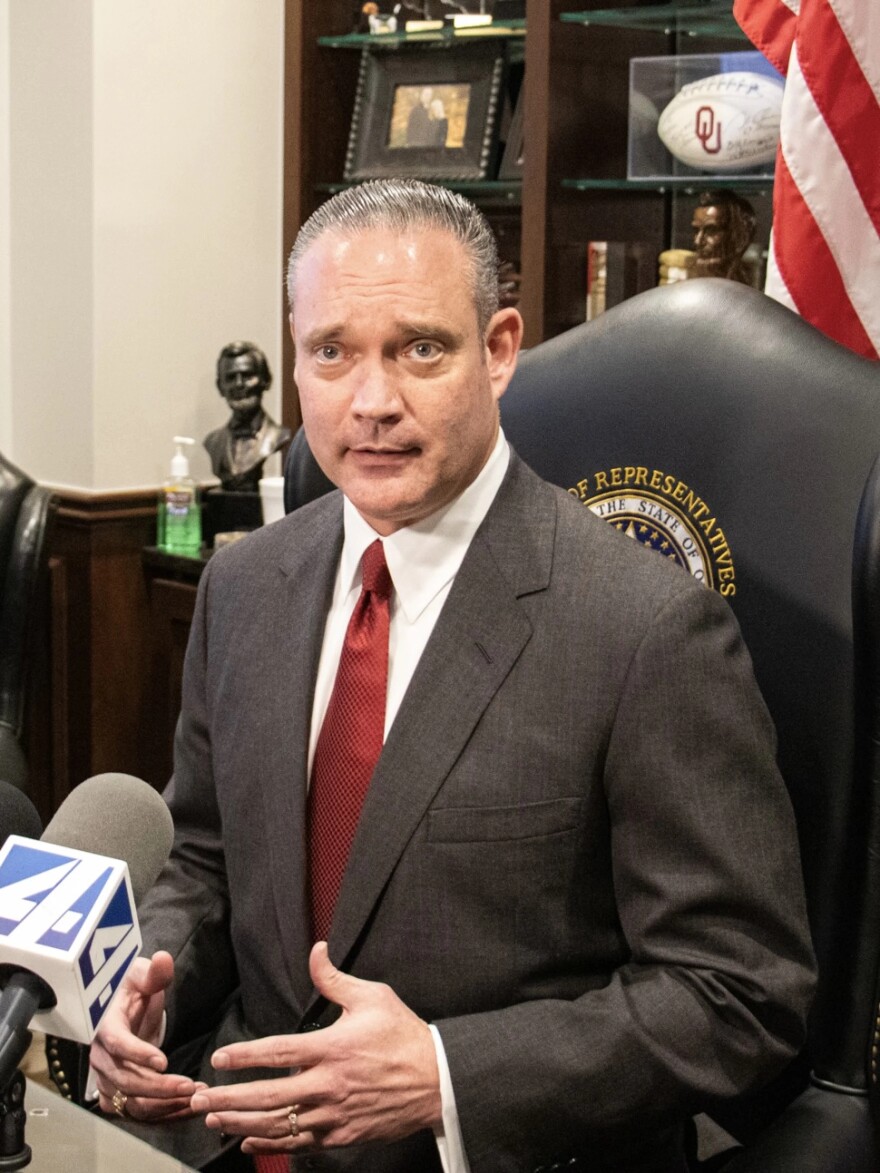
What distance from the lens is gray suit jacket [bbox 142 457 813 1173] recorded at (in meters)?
1.38

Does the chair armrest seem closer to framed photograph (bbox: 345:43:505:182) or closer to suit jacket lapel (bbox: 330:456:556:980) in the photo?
suit jacket lapel (bbox: 330:456:556:980)

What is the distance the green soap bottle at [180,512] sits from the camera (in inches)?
152

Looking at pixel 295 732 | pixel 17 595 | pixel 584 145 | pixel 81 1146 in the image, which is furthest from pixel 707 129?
pixel 81 1146

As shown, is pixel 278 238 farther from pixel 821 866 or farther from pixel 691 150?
pixel 821 866

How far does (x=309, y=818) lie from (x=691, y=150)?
→ 82.0 inches

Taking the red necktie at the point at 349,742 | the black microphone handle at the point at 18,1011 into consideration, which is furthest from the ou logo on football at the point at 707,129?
the black microphone handle at the point at 18,1011

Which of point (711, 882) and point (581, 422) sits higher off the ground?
point (581, 422)

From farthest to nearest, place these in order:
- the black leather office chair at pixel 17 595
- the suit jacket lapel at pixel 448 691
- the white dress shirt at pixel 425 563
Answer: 1. the black leather office chair at pixel 17 595
2. the white dress shirt at pixel 425 563
3. the suit jacket lapel at pixel 448 691

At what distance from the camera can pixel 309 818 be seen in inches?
62.1

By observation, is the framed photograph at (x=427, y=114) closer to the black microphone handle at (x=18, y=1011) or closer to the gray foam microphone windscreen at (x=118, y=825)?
the gray foam microphone windscreen at (x=118, y=825)

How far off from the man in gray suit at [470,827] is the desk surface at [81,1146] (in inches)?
2.3

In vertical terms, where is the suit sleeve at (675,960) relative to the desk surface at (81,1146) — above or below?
above

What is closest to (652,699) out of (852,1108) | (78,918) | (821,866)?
(821,866)

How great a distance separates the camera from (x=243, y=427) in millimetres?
3879
